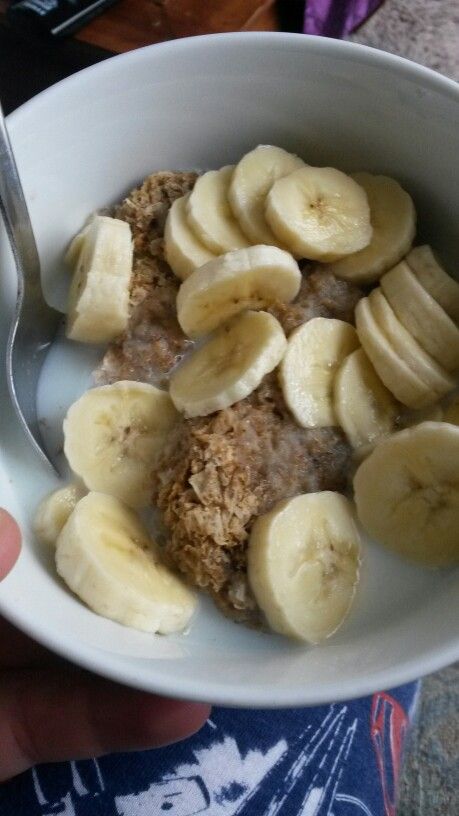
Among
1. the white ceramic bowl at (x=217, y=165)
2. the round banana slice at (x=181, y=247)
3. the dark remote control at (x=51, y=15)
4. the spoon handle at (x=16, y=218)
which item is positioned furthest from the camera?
the dark remote control at (x=51, y=15)

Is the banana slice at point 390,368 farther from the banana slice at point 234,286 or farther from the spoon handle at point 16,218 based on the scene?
the spoon handle at point 16,218

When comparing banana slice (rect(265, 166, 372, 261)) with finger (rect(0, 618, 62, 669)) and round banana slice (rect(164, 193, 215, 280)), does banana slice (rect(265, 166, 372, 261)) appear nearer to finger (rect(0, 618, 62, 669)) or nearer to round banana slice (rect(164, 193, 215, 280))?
round banana slice (rect(164, 193, 215, 280))

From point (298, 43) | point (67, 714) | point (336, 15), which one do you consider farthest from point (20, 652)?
point (336, 15)

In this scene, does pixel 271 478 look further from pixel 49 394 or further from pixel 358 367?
pixel 49 394

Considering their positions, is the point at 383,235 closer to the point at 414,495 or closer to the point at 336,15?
the point at 414,495

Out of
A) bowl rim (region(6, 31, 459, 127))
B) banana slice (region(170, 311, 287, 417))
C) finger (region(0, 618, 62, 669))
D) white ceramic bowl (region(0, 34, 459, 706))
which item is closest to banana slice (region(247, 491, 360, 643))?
white ceramic bowl (region(0, 34, 459, 706))

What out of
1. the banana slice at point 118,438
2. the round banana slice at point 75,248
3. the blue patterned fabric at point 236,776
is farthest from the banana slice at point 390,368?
the blue patterned fabric at point 236,776

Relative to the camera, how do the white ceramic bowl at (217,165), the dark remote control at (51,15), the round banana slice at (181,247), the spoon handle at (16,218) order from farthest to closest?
the dark remote control at (51,15) → the round banana slice at (181,247) → the spoon handle at (16,218) → the white ceramic bowl at (217,165)

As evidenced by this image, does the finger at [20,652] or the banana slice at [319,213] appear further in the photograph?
the finger at [20,652]
